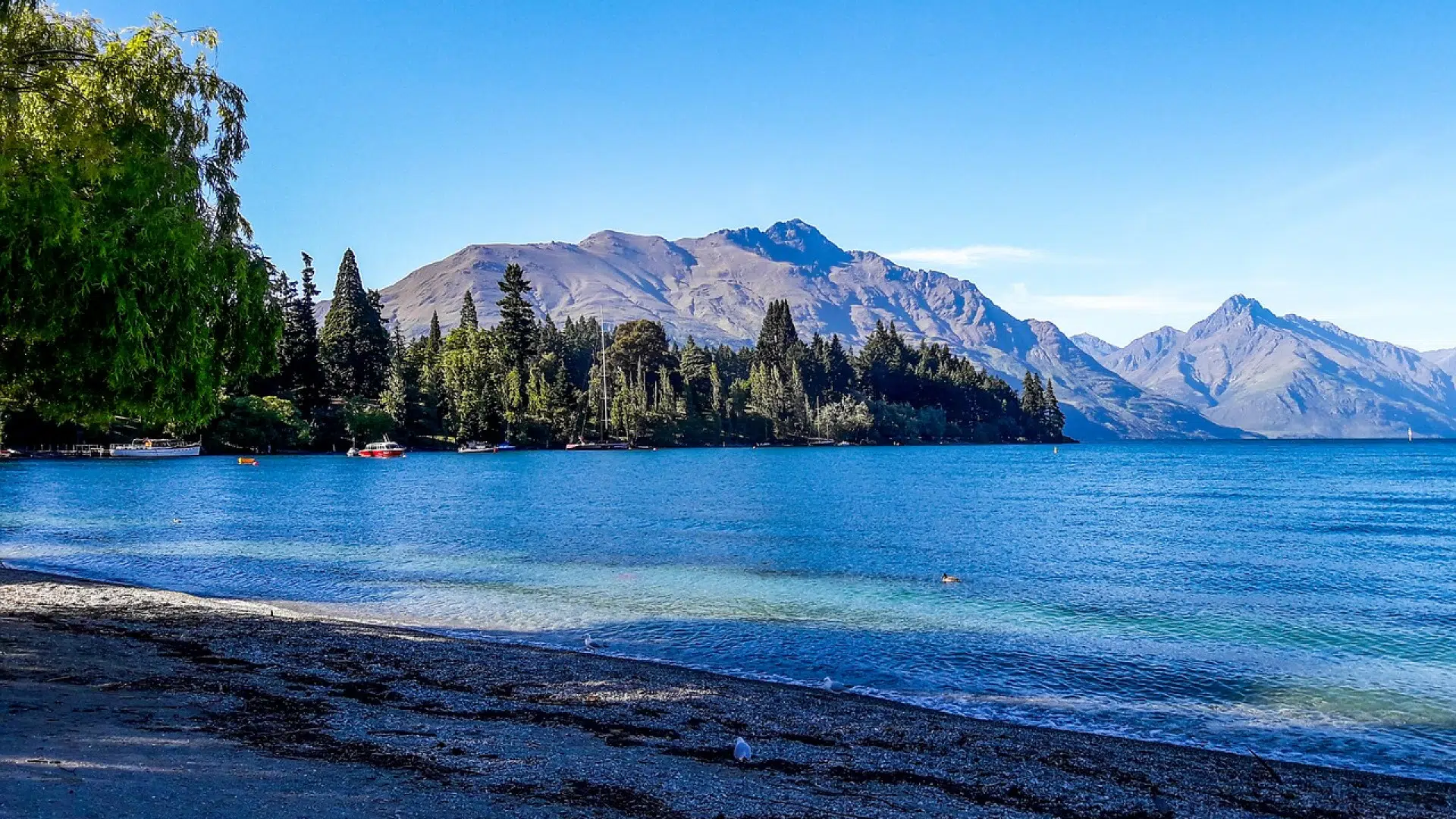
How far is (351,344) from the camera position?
160875mm

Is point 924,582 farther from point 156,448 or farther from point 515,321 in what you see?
point 515,321

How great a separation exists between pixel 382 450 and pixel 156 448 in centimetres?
3246

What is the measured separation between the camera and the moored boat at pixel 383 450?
140250mm

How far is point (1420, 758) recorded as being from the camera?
1389 centimetres

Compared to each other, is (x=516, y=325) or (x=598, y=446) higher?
(x=516, y=325)

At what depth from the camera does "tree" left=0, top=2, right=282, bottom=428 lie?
12141 millimetres

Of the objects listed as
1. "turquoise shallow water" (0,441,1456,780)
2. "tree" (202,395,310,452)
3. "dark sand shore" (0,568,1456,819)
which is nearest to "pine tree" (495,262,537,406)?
"tree" (202,395,310,452)

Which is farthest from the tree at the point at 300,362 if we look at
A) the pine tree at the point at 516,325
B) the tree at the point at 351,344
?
the pine tree at the point at 516,325

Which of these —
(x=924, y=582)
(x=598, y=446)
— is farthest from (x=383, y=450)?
(x=924, y=582)

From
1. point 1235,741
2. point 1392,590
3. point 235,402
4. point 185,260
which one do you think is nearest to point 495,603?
point 185,260

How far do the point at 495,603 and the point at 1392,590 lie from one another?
3037cm

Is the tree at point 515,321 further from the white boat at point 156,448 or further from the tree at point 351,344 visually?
the white boat at point 156,448

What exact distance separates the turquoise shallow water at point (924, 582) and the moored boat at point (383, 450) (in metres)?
63.5

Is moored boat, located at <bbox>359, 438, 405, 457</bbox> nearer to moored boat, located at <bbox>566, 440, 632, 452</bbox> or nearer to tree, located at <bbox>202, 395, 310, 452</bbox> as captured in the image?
tree, located at <bbox>202, 395, 310, 452</bbox>
